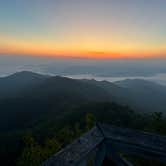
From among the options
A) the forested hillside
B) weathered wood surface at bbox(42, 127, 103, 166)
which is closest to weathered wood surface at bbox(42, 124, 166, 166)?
weathered wood surface at bbox(42, 127, 103, 166)

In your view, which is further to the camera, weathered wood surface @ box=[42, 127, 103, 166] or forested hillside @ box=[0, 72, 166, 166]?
forested hillside @ box=[0, 72, 166, 166]

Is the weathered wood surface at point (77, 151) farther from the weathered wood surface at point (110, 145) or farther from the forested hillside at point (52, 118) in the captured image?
the forested hillside at point (52, 118)

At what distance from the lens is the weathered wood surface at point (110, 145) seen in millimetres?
1723

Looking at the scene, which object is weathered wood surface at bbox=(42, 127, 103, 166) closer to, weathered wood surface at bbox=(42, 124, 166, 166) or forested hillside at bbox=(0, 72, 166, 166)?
weathered wood surface at bbox=(42, 124, 166, 166)

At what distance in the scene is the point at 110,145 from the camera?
214 centimetres

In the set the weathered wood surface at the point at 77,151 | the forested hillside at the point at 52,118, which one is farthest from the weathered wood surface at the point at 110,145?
the forested hillside at the point at 52,118

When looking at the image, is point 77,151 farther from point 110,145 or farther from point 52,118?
point 52,118

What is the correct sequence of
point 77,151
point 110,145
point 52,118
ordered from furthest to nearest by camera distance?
point 52,118, point 110,145, point 77,151

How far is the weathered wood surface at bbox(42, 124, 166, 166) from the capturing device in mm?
1723

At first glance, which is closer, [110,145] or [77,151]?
[77,151]

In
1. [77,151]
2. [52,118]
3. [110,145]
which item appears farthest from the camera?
[52,118]

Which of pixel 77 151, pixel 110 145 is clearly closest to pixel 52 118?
pixel 110 145

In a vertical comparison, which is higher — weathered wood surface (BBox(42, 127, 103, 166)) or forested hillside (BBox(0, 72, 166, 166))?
weathered wood surface (BBox(42, 127, 103, 166))

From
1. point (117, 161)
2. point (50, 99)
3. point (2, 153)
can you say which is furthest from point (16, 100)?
point (117, 161)
